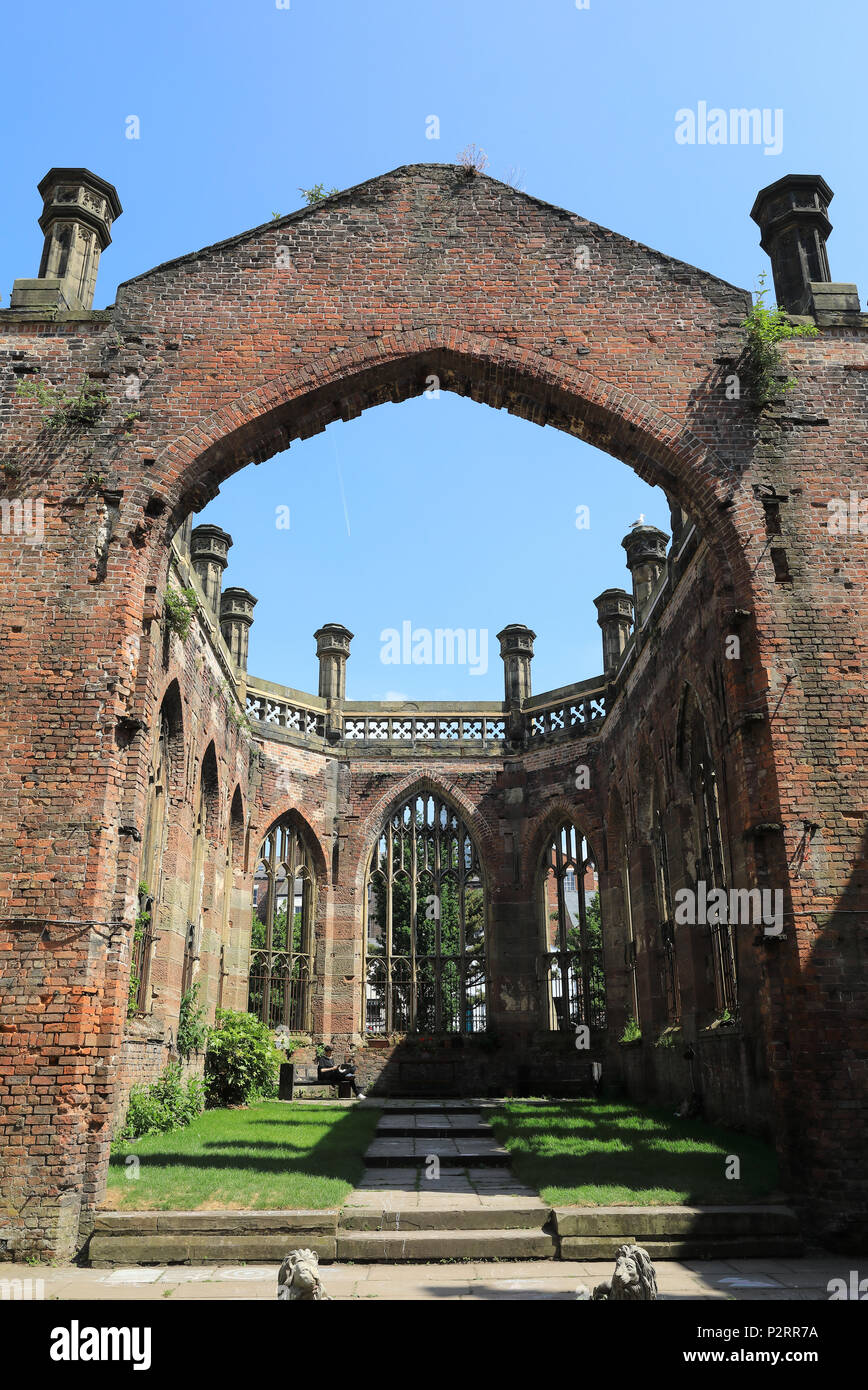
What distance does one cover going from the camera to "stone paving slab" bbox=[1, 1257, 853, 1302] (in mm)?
6438

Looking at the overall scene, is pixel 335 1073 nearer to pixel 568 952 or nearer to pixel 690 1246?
pixel 568 952

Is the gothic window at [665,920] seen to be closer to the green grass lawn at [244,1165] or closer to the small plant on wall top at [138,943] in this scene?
the green grass lawn at [244,1165]

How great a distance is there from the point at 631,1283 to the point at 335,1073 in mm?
15552

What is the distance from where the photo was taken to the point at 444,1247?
7512 millimetres

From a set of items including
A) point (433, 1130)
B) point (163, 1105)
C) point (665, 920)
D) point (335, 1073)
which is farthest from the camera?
point (335, 1073)

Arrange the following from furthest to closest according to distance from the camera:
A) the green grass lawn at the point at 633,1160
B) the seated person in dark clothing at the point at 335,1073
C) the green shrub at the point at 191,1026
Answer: the seated person in dark clothing at the point at 335,1073 < the green shrub at the point at 191,1026 < the green grass lawn at the point at 633,1160

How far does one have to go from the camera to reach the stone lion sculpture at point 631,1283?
15.9 feet

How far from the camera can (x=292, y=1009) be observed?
22.5m

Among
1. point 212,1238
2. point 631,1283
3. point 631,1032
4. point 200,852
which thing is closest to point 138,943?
point 200,852

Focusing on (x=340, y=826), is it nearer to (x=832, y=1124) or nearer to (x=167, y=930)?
(x=167, y=930)

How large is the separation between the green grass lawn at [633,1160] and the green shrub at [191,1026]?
4821 millimetres

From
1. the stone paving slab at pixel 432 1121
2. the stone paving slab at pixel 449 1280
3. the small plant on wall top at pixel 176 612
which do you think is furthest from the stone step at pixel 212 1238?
the small plant on wall top at pixel 176 612

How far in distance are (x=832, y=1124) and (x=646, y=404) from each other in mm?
6960
